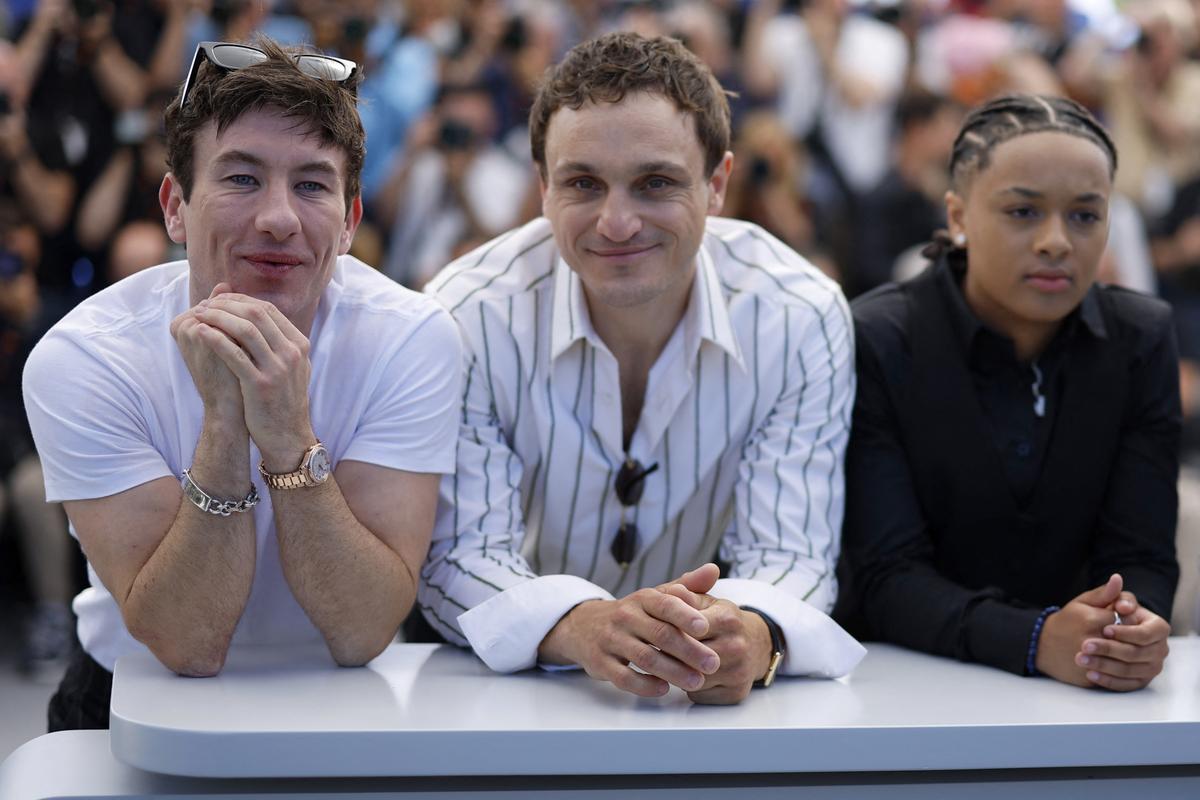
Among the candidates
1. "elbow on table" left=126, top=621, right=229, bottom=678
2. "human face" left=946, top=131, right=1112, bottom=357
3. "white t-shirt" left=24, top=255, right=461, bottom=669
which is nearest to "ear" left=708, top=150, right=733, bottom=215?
"human face" left=946, top=131, right=1112, bottom=357

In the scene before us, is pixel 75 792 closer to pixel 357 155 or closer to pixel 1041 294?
pixel 357 155

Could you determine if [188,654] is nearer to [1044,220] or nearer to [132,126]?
[1044,220]

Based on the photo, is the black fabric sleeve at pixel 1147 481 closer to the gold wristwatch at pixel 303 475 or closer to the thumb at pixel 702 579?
the thumb at pixel 702 579

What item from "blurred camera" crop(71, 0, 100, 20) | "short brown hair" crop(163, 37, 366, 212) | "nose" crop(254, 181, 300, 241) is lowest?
"nose" crop(254, 181, 300, 241)

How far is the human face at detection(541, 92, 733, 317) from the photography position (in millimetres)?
1997

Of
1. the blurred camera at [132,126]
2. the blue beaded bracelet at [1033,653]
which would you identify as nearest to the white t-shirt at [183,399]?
the blue beaded bracelet at [1033,653]

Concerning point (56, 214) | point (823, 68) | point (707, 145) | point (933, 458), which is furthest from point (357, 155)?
point (823, 68)

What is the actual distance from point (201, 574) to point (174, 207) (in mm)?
527

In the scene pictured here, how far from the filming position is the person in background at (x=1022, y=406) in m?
2.07

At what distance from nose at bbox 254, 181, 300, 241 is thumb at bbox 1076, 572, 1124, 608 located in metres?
1.12

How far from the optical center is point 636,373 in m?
2.19

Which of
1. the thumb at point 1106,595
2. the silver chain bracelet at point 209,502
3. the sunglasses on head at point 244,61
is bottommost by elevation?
the thumb at point 1106,595

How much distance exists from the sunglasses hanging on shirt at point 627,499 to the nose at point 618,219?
1.21ft

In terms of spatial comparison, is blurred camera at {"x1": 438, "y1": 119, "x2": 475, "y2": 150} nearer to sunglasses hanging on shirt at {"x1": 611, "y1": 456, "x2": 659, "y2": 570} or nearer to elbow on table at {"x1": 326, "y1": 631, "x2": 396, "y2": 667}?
sunglasses hanging on shirt at {"x1": 611, "y1": 456, "x2": 659, "y2": 570}
